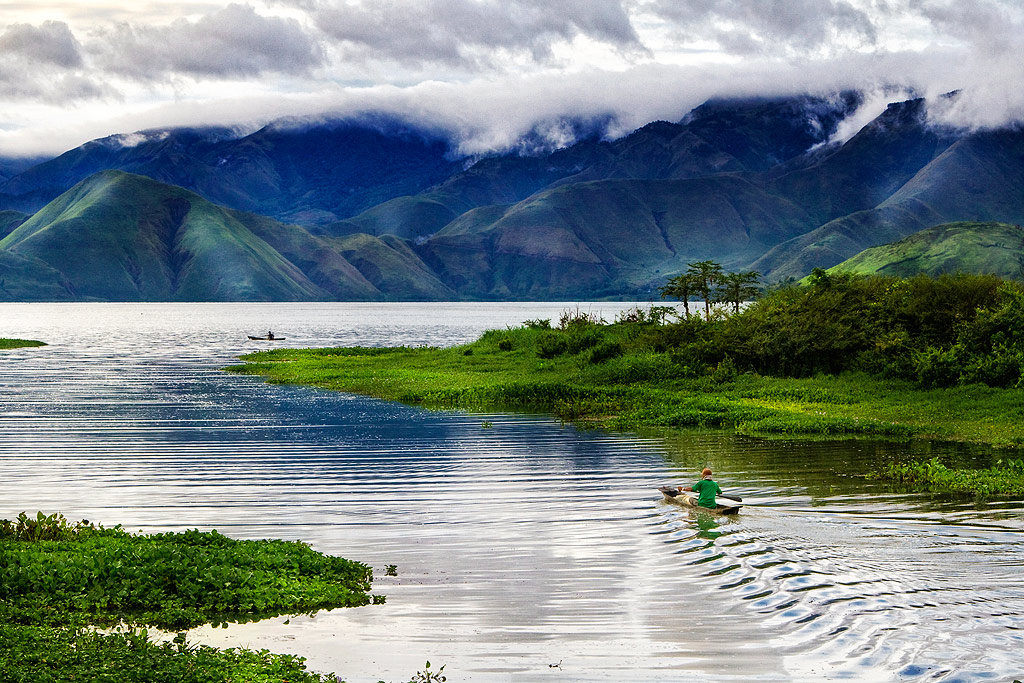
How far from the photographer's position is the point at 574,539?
23547mm

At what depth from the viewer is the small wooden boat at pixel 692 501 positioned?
25422 mm

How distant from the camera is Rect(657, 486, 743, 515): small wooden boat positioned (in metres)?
25.4

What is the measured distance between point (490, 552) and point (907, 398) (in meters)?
29.5

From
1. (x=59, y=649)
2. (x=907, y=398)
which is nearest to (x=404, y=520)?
(x=59, y=649)

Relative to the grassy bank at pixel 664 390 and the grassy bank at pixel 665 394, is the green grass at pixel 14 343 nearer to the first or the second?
the grassy bank at pixel 664 390

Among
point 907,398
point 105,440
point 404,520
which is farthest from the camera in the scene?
point 907,398

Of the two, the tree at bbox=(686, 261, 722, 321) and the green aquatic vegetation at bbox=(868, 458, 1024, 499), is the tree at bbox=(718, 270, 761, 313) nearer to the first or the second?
the tree at bbox=(686, 261, 722, 321)

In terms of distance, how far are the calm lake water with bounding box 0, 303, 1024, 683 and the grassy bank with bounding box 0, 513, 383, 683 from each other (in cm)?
80

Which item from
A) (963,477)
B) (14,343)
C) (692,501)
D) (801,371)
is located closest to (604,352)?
(801,371)

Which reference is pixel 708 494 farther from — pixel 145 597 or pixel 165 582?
pixel 145 597

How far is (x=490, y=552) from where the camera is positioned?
73.6 feet

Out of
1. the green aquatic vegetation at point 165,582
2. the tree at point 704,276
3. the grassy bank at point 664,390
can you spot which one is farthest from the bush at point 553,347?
the green aquatic vegetation at point 165,582

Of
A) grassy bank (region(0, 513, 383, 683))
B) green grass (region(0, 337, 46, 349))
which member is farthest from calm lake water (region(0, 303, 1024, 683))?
green grass (region(0, 337, 46, 349))

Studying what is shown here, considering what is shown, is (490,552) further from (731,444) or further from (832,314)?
(832,314)
